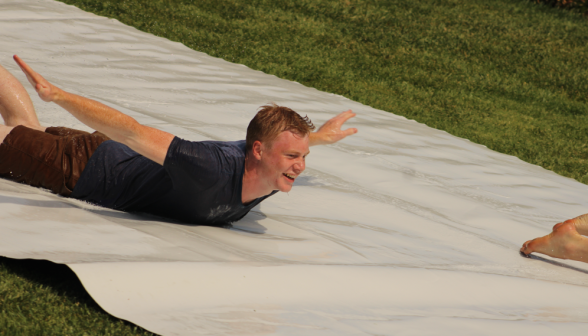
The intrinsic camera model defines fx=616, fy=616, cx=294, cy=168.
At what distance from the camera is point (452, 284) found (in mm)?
2389

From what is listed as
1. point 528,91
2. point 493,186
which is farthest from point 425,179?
point 528,91

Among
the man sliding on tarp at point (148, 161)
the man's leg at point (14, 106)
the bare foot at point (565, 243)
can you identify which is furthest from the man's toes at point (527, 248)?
the man's leg at point (14, 106)

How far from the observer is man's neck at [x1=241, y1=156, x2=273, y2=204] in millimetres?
2572

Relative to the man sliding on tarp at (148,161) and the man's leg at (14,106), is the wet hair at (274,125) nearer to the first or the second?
the man sliding on tarp at (148,161)

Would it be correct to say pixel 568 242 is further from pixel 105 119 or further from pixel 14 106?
pixel 14 106

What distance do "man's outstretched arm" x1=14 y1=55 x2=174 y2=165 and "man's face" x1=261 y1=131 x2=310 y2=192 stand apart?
16.3 inches

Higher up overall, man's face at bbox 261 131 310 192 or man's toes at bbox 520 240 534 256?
man's face at bbox 261 131 310 192

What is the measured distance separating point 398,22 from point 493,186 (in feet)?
20.8

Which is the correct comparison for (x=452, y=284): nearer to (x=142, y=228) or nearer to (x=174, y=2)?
(x=142, y=228)

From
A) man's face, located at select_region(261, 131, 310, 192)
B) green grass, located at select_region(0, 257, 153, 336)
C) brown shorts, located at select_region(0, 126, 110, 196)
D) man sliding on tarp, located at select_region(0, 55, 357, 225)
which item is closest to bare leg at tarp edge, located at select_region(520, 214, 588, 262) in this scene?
man sliding on tarp, located at select_region(0, 55, 357, 225)

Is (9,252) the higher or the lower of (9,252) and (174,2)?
the lower

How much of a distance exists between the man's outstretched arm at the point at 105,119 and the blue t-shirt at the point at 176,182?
5 cm

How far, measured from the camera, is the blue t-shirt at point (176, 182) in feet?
7.92

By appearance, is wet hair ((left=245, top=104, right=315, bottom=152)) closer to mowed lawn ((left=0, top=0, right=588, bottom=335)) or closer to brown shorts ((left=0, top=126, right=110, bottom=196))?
brown shorts ((left=0, top=126, right=110, bottom=196))
